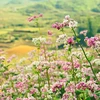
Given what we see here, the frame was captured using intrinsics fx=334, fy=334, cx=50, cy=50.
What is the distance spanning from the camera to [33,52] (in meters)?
16.6

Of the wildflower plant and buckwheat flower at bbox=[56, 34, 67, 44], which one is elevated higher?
buckwheat flower at bbox=[56, 34, 67, 44]

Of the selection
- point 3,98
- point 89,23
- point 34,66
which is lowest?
point 89,23

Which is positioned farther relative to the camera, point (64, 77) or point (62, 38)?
point (64, 77)

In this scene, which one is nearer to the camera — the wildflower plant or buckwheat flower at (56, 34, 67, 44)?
the wildflower plant

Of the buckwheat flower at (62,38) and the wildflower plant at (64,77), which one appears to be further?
the buckwheat flower at (62,38)

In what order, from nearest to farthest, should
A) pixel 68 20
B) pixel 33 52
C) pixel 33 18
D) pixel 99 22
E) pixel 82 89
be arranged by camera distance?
pixel 82 89
pixel 68 20
pixel 33 18
pixel 33 52
pixel 99 22

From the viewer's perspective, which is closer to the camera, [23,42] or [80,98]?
[80,98]

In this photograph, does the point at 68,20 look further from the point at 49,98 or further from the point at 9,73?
the point at 9,73

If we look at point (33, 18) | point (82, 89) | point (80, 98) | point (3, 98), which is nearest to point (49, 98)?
point (80, 98)

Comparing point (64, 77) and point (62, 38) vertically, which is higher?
point (62, 38)

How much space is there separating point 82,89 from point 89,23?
180656 millimetres

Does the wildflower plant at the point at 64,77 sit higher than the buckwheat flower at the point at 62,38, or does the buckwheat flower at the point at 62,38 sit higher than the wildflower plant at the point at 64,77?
the buckwheat flower at the point at 62,38

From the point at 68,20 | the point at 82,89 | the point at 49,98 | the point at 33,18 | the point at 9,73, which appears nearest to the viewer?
the point at 82,89

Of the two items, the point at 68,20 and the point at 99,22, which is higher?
the point at 68,20
